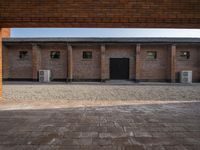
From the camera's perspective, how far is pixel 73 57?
19078mm

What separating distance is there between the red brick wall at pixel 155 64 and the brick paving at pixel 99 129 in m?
13.3

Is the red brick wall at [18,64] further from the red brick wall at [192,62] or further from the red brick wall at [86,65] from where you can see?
the red brick wall at [192,62]

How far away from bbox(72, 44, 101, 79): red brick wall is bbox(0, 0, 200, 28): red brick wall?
1316 centimetres

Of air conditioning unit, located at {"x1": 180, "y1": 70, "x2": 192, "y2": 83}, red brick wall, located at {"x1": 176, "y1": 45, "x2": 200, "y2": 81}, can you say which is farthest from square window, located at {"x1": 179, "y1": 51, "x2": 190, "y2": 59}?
air conditioning unit, located at {"x1": 180, "y1": 70, "x2": 192, "y2": 83}

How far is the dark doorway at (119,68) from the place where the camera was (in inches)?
757

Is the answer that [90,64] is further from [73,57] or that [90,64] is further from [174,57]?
[174,57]

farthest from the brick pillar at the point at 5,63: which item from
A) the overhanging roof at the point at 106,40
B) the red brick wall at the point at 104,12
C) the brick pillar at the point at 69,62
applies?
the red brick wall at the point at 104,12

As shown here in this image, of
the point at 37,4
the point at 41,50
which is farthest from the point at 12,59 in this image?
the point at 37,4

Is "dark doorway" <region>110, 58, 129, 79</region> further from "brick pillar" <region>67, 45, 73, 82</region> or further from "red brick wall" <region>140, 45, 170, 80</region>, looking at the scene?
"brick pillar" <region>67, 45, 73, 82</region>

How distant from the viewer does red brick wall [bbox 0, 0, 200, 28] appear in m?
5.73

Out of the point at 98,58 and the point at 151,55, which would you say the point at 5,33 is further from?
the point at 151,55

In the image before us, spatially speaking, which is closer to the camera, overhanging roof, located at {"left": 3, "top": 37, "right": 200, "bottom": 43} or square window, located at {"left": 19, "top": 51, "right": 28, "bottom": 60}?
overhanging roof, located at {"left": 3, "top": 37, "right": 200, "bottom": 43}

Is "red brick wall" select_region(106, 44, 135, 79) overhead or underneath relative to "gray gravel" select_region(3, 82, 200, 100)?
overhead

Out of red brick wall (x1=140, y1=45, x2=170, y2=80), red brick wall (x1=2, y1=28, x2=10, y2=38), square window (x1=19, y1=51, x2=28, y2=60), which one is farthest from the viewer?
red brick wall (x1=2, y1=28, x2=10, y2=38)
